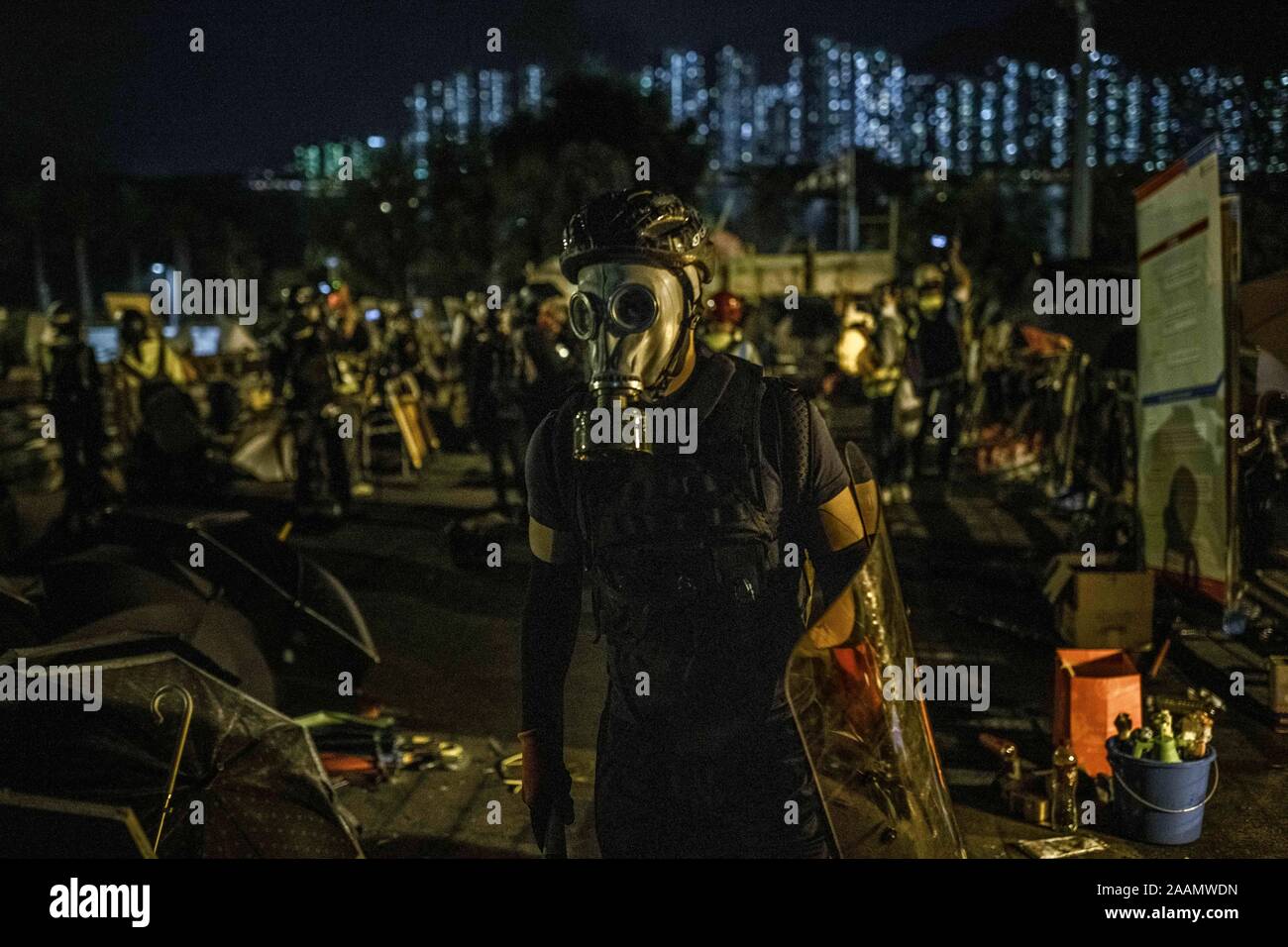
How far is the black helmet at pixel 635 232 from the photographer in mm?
3059

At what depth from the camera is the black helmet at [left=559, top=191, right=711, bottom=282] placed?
306 cm

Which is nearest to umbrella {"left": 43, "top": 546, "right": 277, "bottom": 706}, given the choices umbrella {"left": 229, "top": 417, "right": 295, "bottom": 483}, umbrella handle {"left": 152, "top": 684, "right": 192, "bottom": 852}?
umbrella handle {"left": 152, "top": 684, "right": 192, "bottom": 852}

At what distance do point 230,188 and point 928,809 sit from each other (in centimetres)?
10802

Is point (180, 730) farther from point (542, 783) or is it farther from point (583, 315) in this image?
point (583, 315)

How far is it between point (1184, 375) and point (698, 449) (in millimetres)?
6279

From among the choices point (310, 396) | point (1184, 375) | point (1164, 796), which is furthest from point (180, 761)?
point (310, 396)

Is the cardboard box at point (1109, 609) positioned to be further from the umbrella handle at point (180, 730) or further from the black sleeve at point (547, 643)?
the umbrella handle at point (180, 730)

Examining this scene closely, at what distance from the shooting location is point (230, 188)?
339 ft

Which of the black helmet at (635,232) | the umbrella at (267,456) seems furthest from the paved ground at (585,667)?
the umbrella at (267,456)

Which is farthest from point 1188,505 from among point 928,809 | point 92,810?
point 92,810

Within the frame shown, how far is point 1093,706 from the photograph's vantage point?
6082mm

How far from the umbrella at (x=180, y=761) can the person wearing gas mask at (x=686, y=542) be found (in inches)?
62.1

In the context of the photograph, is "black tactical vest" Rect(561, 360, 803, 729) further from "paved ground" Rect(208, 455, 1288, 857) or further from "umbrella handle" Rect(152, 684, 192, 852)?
"umbrella handle" Rect(152, 684, 192, 852)
